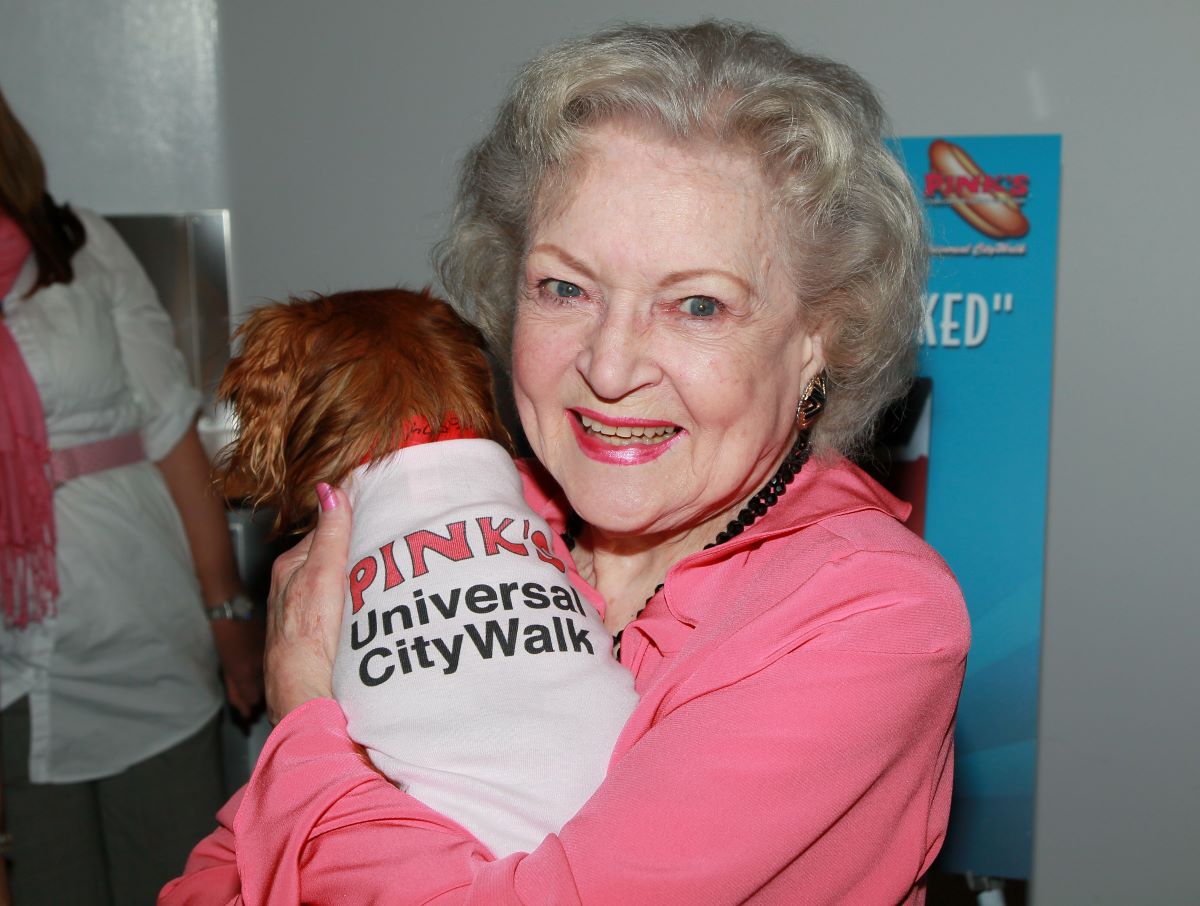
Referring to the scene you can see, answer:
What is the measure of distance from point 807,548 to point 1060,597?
162 cm

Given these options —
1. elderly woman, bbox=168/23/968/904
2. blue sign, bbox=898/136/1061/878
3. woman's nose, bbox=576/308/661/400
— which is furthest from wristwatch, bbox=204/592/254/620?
woman's nose, bbox=576/308/661/400

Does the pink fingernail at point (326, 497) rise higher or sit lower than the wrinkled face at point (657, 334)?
lower

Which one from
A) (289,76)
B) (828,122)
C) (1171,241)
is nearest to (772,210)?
(828,122)

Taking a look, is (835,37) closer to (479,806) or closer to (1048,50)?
(1048,50)

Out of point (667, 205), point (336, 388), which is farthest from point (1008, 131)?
point (336, 388)

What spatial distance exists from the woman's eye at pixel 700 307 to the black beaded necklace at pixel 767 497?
0.33 meters

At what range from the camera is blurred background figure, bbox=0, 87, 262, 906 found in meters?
2.62

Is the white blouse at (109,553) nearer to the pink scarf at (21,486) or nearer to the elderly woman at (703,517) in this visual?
the pink scarf at (21,486)

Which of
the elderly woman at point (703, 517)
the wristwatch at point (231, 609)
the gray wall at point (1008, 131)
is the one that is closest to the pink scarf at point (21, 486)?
the wristwatch at point (231, 609)

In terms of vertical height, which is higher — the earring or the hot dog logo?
the hot dog logo

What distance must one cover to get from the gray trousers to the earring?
214 cm

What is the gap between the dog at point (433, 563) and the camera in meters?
1.27

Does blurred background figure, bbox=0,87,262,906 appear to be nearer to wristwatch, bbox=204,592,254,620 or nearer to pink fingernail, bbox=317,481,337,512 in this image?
wristwatch, bbox=204,592,254,620

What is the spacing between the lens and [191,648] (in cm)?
295
